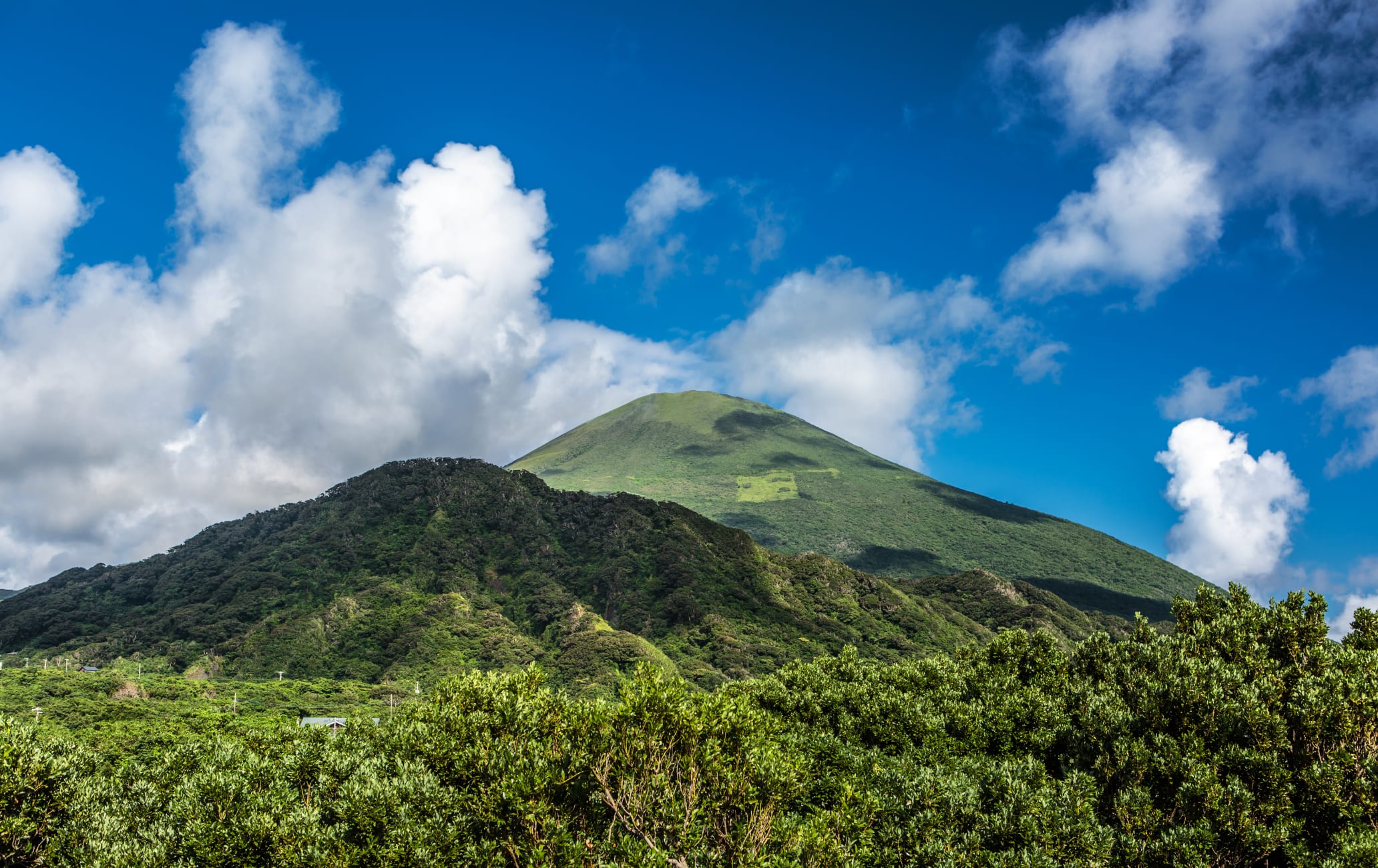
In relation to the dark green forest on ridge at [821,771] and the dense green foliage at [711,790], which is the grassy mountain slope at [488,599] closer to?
the dark green forest on ridge at [821,771]

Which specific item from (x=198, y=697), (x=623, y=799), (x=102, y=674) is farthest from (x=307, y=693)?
(x=623, y=799)

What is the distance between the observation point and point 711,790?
22031mm

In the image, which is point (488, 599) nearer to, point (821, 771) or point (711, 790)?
point (821, 771)

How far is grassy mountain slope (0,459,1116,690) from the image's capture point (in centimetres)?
13275

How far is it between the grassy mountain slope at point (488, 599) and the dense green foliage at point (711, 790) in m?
90.4

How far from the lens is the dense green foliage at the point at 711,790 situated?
68.8 feet

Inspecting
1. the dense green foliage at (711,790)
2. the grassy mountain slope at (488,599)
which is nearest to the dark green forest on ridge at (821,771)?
the dense green foliage at (711,790)

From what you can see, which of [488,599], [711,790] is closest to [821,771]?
[711,790]

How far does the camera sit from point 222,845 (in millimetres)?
21719

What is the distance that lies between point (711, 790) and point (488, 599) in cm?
14689

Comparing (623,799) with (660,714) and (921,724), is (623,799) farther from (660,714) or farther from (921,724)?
(921,724)

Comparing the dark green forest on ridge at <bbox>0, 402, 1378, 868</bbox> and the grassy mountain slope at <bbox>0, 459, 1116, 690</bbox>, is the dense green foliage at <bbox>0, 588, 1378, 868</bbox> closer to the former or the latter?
the dark green forest on ridge at <bbox>0, 402, 1378, 868</bbox>

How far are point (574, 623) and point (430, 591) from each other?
3877 cm

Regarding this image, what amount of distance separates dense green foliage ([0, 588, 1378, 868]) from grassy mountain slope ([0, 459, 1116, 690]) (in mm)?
90370
